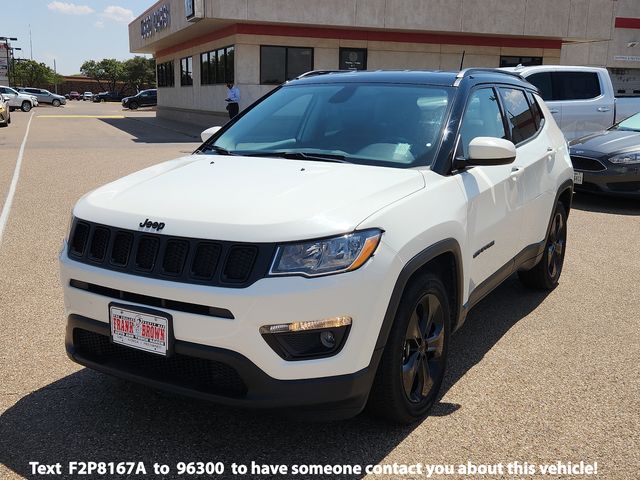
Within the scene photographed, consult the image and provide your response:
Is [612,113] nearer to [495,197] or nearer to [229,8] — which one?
[495,197]

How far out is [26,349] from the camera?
13.7 ft

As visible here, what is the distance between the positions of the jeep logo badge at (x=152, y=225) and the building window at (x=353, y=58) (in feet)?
78.5

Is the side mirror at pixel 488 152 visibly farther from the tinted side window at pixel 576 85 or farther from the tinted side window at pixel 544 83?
the tinted side window at pixel 576 85

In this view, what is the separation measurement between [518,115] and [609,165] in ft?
18.0

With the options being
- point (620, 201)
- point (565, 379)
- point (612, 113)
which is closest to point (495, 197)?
point (565, 379)

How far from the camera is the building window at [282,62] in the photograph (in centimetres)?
2500

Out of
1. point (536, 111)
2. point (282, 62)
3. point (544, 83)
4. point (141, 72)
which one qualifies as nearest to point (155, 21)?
point (282, 62)

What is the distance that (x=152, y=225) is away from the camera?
2.84 m

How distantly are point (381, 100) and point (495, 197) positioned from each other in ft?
2.99

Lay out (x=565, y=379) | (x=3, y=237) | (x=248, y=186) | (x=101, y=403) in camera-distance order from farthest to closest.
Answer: (x=3, y=237)
(x=565, y=379)
(x=101, y=403)
(x=248, y=186)

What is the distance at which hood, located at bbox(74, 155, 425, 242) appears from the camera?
8.87 feet

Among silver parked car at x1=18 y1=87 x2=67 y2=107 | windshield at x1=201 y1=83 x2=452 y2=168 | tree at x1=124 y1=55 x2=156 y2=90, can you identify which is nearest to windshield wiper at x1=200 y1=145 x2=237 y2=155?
windshield at x1=201 y1=83 x2=452 y2=168

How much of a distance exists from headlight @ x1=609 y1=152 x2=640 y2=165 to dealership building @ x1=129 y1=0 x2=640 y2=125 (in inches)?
645

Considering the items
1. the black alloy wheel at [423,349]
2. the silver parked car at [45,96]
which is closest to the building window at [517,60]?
the black alloy wheel at [423,349]
